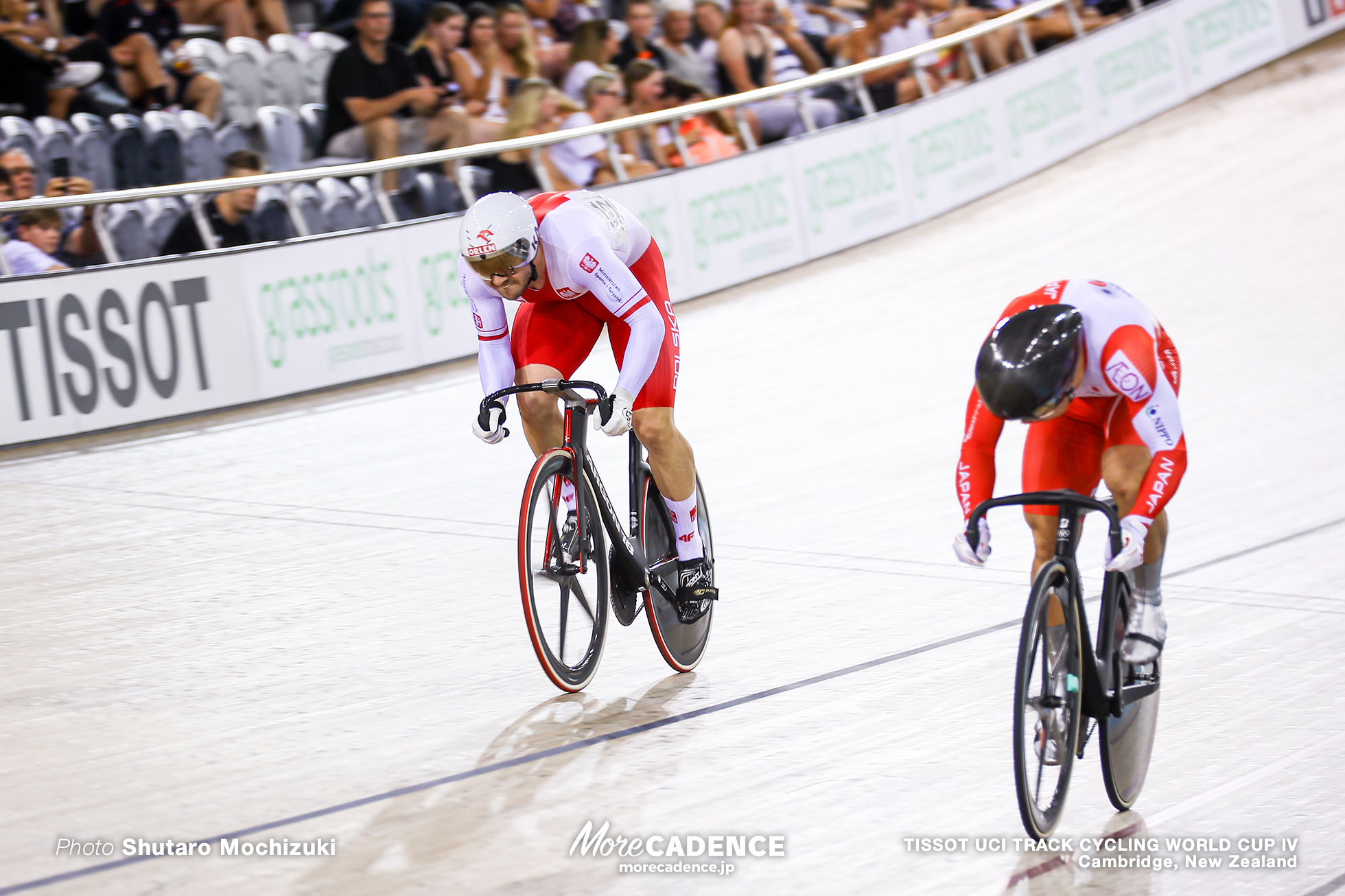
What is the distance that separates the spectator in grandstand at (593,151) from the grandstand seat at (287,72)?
1737mm

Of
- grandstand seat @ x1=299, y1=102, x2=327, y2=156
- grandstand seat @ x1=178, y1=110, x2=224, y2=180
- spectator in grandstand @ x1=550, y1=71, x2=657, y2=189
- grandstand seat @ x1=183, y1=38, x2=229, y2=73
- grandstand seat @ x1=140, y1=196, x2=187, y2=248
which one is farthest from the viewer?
spectator in grandstand @ x1=550, y1=71, x2=657, y2=189

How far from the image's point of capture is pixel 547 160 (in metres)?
9.77

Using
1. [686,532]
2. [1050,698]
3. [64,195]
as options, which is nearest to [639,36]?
[64,195]

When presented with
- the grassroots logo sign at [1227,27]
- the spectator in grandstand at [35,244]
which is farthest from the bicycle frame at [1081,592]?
the grassroots logo sign at [1227,27]

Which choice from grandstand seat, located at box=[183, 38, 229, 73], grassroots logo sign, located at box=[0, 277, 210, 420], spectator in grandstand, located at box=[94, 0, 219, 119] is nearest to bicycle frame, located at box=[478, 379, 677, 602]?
grassroots logo sign, located at box=[0, 277, 210, 420]

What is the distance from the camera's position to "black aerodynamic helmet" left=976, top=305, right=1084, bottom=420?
269 centimetres

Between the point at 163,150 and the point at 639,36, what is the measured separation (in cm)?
426

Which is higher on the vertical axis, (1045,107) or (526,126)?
(526,126)

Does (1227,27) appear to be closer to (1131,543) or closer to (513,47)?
(513,47)

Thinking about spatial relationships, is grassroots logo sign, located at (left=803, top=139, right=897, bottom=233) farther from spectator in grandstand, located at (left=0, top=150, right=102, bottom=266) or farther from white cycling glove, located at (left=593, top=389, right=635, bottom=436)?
white cycling glove, located at (left=593, top=389, right=635, bottom=436)

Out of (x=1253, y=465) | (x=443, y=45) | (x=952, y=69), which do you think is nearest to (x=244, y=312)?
(x=443, y=45)

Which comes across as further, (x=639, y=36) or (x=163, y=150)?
(x=639, y=36)

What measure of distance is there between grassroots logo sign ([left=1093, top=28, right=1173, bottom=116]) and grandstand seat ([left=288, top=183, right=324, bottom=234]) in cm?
843

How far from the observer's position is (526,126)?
9.77 meters
